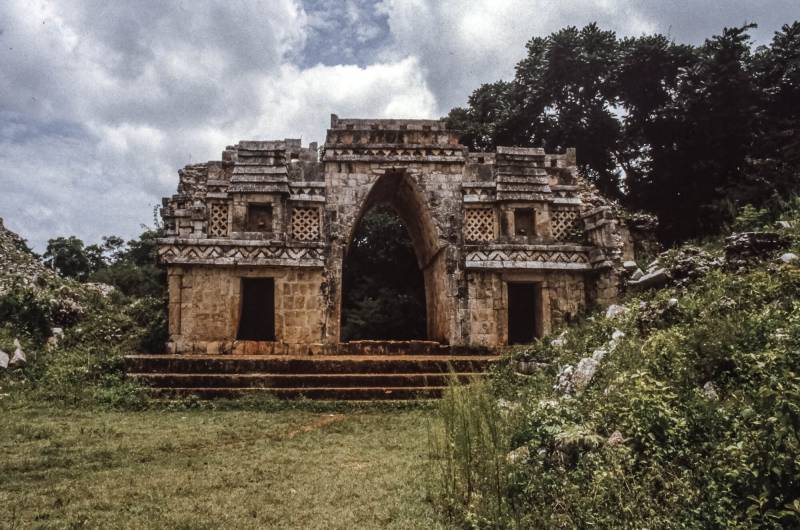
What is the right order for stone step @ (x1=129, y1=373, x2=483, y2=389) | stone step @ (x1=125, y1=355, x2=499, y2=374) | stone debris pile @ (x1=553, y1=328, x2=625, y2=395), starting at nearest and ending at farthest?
stone debris pile @ (x1=553, y1=328, x2=625, y2=395) → stone step @ (x1=129, y1=373, x2=483, y2=389) → stone step @ (x1=125, y1=355, x2=499, y2=374)

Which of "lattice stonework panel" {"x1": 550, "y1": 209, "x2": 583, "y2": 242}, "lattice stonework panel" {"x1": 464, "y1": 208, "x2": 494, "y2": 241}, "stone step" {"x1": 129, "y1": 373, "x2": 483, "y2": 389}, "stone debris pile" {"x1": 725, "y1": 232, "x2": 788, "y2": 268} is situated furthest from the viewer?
"lattice stonework panel" {"x1": 550, "y1": 209, "x2": 583, "y2": 242}

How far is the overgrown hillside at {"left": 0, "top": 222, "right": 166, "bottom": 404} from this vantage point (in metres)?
10.1

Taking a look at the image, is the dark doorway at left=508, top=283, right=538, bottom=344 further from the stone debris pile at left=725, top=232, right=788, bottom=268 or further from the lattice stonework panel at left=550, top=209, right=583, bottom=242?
the stone debris pile at left=725, top=232, right=788, bottom=268

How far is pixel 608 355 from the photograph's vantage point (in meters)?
6.99

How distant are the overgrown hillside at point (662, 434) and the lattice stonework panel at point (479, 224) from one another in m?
7.32

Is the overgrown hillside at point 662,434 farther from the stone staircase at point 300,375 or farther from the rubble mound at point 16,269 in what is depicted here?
the rubble mound at point 16,269

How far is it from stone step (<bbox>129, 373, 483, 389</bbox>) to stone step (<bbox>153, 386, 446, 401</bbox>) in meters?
0.24

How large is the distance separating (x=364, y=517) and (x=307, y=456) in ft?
7.09

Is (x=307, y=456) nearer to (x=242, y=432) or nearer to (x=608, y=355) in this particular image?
(x=242, y=432)

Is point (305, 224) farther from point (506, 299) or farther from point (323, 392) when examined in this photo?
point (506, 299)

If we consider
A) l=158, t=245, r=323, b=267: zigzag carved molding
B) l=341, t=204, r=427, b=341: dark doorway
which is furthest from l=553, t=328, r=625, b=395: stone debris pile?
l=341, t=204, r=427, b=341: dark doorway

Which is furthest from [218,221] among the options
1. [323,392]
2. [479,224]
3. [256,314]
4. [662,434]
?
[662,434]

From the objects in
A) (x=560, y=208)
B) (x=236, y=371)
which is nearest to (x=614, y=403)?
(x=236, y=371)

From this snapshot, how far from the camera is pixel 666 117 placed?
21516mm
